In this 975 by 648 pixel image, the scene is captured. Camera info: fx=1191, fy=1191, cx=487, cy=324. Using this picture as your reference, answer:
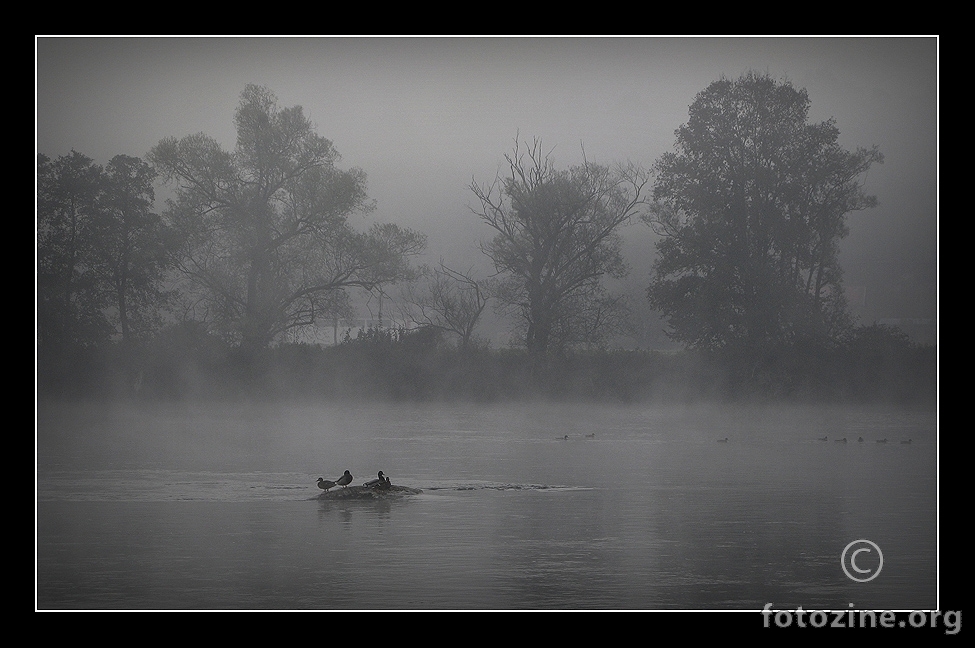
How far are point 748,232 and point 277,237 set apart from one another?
6.67 meters

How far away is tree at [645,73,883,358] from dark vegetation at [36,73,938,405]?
1.1 inches

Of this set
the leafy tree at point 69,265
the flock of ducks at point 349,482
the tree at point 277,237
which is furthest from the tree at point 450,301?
the flock of ducks at point 349,482

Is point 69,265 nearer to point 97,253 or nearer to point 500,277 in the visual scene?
point 97,253

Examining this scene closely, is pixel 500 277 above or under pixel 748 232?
under

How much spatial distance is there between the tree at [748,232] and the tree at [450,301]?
256 cm

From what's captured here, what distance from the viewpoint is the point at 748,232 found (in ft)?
55.3

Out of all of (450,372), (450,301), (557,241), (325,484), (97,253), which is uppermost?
(557,241)

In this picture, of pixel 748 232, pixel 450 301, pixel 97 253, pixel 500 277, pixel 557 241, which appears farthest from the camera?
pixel 557 241

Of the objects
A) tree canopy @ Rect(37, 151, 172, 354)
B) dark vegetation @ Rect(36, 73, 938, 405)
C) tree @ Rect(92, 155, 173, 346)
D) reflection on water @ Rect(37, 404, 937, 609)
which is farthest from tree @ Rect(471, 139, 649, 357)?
tree canopy @ Rect(37, 151, 172, 354)

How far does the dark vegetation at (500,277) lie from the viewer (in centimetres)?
1577

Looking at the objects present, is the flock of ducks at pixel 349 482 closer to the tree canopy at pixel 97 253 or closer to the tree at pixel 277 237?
the tree canopy at pixel 97 253

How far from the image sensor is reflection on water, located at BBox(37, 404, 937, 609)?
21.3ft

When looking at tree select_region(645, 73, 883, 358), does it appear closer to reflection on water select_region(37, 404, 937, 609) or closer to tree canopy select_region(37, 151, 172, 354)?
reflection on water select_region(37, 404, 937, 609)

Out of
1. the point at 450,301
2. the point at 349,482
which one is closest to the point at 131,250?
the point at 450,301
